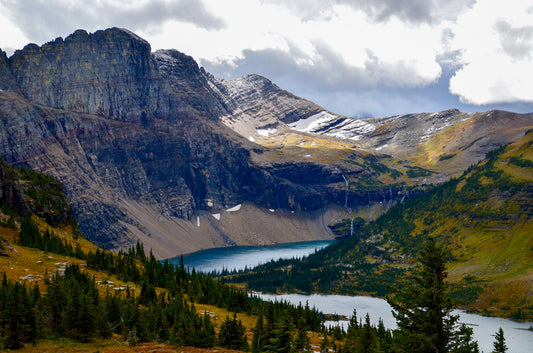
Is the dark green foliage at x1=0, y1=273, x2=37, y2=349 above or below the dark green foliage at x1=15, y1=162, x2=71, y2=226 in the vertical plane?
below

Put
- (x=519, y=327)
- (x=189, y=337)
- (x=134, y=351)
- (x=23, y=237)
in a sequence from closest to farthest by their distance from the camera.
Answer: (x=134, y=351), (x=189, y=337), (x=23, y=237), (x=519, y=327)

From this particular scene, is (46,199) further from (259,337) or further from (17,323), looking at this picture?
(17,323)

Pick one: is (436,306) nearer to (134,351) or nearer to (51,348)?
(134,351)

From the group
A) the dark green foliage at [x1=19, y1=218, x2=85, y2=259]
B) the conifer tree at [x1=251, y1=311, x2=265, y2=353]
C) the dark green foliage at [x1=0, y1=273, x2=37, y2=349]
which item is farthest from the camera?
the dark green foliage at [x1=19, y1=218, x2=85, y2=259]

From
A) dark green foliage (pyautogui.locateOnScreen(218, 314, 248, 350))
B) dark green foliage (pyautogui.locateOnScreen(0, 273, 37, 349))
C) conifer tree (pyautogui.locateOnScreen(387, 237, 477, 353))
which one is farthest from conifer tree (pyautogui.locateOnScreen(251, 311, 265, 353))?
conifer tree (pyautogui.locateOnScreen(387, 237, 477, 353))

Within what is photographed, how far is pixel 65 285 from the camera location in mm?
67000

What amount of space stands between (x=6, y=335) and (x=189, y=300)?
69344mm

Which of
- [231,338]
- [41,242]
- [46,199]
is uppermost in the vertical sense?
[46,199]

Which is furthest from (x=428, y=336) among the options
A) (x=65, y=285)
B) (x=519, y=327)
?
(x=519, y=327)

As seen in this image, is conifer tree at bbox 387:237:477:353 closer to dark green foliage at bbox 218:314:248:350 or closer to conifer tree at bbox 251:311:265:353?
dark green foliage at bbox 218:314:248:350

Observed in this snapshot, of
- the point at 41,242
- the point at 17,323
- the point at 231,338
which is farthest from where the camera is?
the point at 41,242

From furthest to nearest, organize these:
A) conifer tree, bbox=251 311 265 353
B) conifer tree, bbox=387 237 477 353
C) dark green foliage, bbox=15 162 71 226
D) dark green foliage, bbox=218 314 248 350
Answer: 1. dark green foliage, bbox=15 162 71 226
2. conifer tree, bbox=251 311 265 353
3. dark green foliage, bbox=218 314 248 350
4. conifer tree, bbox=387 237 477 353

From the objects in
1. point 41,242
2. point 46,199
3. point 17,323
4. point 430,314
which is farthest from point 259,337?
point 46,199

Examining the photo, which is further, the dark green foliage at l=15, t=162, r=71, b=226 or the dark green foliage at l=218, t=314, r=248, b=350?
the dark green foliage at l=15, t=162, r=71, b=226
